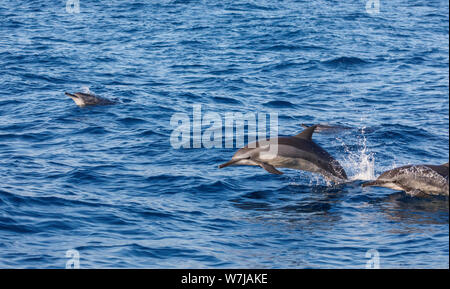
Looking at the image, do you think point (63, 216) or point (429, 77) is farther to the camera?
point (429, 77)

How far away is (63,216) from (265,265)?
4395 mm

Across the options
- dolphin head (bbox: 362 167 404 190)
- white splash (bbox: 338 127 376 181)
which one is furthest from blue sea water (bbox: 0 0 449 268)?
dolphin head (bbox: 362 167 404 190)

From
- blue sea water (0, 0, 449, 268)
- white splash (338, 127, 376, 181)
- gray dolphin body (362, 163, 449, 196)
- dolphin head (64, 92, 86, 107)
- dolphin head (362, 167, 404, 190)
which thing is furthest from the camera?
dolphin head (64, 92, 86, 107)

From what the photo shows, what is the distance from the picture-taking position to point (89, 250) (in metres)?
10.2

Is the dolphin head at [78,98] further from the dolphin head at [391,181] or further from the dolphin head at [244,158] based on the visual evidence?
the dolphin head at [391,181]

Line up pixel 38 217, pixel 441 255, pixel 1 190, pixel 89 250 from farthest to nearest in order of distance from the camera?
pixel 1 190 < pixel 38 217 < pixel 89 250 < pixel 441 255

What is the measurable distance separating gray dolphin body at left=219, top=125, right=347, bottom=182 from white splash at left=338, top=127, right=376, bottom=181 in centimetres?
129

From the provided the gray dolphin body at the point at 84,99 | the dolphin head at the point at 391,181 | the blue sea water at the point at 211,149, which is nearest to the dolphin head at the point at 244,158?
the blue sea water at the point at 211,149

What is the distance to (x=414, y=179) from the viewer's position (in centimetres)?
1268

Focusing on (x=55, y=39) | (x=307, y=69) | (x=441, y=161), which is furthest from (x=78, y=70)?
(x=441, y=161)

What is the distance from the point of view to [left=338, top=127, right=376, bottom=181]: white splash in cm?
1512

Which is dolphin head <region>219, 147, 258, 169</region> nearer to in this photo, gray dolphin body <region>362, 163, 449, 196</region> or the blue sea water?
the blue sea water

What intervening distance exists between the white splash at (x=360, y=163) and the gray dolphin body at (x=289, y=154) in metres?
1.29

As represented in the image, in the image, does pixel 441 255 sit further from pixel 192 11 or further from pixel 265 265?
pixel 192 11
